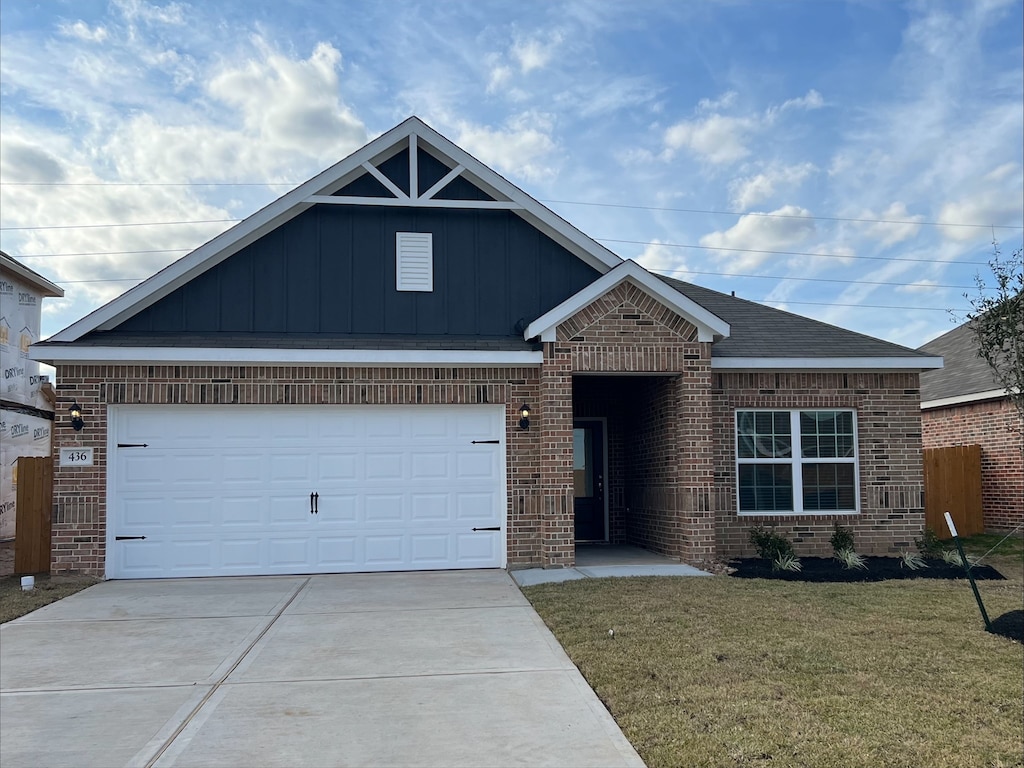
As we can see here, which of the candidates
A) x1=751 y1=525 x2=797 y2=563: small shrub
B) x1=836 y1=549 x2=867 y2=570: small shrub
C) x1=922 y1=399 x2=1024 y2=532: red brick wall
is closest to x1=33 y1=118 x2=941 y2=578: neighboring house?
x1=751 y1=525 x2=797 y2=563: small shrub

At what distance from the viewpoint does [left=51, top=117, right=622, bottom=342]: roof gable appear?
1190 centimetres

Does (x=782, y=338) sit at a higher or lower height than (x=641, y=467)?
higher

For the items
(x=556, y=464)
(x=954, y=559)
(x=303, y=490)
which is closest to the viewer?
(x=303, y=490)

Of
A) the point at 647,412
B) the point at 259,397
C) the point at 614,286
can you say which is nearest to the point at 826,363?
the point at 647,412

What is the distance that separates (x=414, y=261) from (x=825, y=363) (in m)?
6.48

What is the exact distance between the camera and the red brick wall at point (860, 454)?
12789 mm

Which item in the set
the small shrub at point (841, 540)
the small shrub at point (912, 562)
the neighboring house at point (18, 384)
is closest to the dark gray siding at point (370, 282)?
the small shrub at point (841, 540)

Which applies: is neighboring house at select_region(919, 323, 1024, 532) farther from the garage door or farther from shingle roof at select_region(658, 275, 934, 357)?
the garage door

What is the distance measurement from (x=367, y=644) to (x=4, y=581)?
6.73 metres

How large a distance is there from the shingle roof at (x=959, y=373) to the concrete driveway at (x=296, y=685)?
12339mm

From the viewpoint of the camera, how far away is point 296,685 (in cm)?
639

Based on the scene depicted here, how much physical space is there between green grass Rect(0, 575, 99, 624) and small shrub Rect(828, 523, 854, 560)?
10582 mm

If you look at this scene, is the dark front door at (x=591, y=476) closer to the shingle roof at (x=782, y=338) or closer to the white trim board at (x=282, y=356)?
the shingle roof at (x=782, y=338)

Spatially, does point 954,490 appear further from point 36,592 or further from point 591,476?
point 36,592
